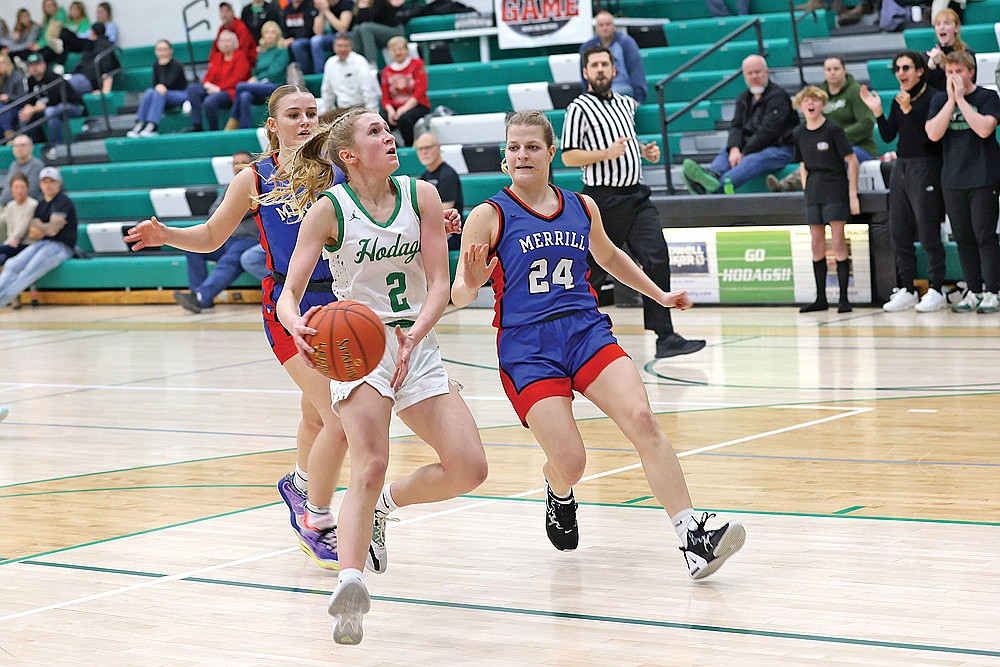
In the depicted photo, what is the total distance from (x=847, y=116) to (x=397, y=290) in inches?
350

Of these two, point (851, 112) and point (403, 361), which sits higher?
A: point (403, 361)

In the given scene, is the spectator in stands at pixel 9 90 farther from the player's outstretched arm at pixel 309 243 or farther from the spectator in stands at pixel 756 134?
the player's outstretched arm at pixel 309 243

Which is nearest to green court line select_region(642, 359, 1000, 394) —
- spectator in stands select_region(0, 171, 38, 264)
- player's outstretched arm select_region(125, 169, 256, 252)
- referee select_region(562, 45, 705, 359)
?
referee select_region(562, 45, 705, 359)

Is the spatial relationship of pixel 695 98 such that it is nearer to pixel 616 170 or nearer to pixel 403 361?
pixel 616 170

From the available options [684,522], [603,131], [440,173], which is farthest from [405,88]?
[684,522]

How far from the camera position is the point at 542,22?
16.2 meters

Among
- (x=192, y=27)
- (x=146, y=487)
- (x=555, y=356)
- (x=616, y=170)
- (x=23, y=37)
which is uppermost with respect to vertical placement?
(x=23, y=37)

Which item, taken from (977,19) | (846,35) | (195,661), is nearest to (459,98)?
(846,35)

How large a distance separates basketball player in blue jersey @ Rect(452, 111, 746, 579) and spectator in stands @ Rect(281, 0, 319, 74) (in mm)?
13289

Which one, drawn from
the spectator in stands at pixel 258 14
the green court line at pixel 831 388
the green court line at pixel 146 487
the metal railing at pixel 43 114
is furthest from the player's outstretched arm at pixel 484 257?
the metal railing at pixel 43 114

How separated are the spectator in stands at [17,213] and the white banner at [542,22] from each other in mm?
5708

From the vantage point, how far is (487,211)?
4852 millimetres

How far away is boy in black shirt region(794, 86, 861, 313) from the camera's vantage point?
455 inches

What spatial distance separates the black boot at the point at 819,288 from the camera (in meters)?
11.7
